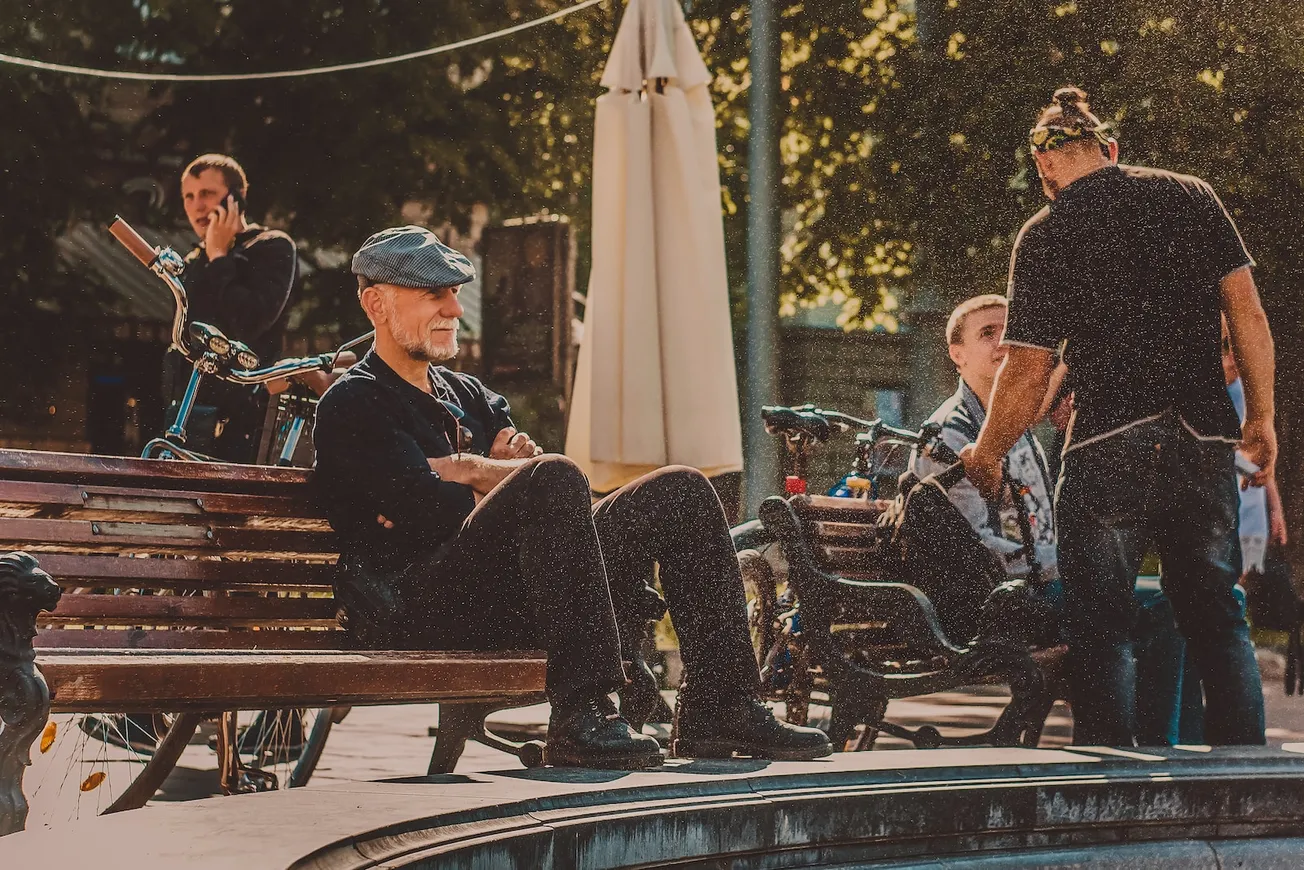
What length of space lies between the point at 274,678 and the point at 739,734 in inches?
48.2

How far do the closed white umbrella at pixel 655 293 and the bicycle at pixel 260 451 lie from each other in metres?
1.25

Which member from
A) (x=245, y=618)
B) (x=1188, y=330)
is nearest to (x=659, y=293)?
(x=1188, y=330)

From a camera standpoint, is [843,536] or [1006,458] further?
[1006,458]

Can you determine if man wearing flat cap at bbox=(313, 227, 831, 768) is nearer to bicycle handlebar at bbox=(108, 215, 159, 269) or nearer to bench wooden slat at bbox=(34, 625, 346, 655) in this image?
bench wooden slat at bbox=(34, 625, 346, 655)

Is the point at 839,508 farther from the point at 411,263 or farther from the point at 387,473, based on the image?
the point at 387,473

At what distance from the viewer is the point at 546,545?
4047mm

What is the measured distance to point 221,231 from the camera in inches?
289

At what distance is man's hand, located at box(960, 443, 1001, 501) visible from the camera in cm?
539

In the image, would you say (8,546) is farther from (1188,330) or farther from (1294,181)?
(1294,181)

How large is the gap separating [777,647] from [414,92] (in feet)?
34.8

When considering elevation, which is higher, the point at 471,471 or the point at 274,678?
the point at 471,471

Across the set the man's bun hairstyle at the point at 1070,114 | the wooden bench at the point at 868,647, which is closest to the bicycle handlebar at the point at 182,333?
the wooden bench at the point at 868,647

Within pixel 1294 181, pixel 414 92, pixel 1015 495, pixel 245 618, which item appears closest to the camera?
pixel 245 618

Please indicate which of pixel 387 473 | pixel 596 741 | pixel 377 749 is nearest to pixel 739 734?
pixel 596 741
